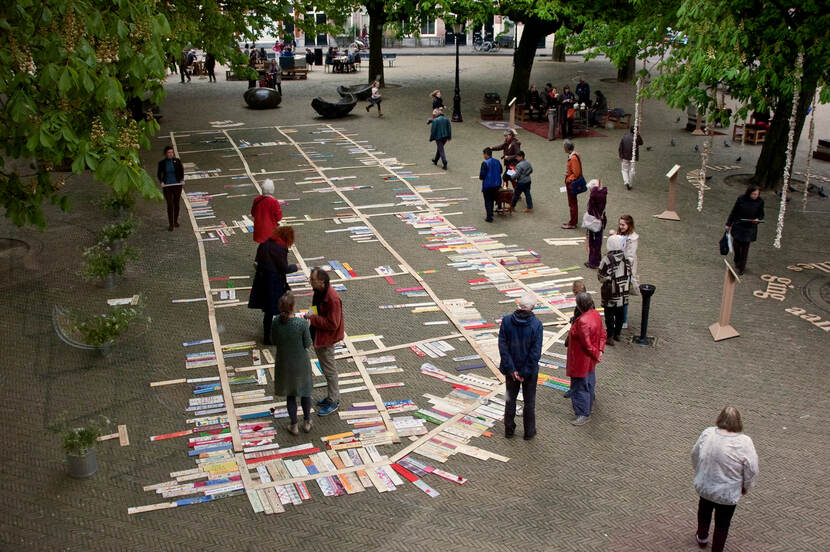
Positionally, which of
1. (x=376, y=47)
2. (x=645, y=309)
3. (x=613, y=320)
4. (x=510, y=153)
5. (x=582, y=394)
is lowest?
(x=582, y=394)

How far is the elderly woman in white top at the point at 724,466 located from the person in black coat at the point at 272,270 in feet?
19.9

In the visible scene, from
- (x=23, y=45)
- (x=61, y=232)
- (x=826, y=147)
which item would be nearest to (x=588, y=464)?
(x=23, y=45)

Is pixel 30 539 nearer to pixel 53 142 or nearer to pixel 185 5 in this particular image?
pixel 53 142

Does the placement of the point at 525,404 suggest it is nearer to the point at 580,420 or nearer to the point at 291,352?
the point at 580,420

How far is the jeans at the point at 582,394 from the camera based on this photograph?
996 cm

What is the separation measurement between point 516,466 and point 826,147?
20.1 m

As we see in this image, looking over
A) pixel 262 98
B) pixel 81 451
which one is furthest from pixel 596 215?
pixel 262 98

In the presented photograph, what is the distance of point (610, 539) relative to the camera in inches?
312

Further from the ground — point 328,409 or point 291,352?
point 291,352

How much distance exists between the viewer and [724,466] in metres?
7.19

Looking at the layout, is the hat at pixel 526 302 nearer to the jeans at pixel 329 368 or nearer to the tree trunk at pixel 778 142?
the jeans at pixel 329 368

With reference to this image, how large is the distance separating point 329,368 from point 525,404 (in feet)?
7.77

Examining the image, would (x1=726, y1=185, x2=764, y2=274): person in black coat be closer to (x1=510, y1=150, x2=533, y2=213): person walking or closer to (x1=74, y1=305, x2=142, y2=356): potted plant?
(x1=510, y1=150, x2=533, y2=213): person walking

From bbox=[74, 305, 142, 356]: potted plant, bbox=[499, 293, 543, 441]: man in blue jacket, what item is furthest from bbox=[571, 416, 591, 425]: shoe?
bbox=[74, 305, 142, 356]: potted plant
